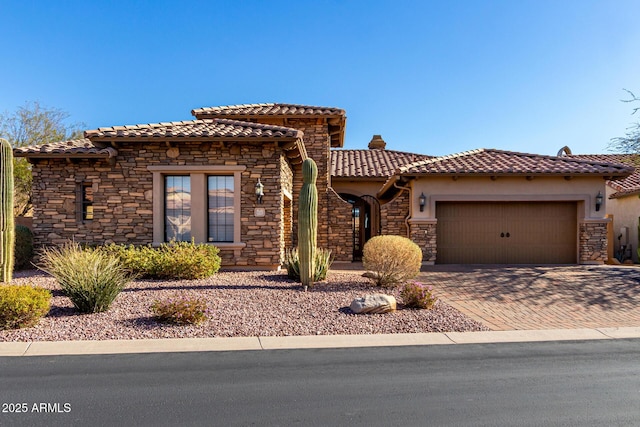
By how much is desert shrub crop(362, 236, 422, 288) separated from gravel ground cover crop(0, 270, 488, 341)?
450 mm

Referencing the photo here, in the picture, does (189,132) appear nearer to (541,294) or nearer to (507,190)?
(541,294)

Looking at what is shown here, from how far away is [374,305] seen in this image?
7750 mm

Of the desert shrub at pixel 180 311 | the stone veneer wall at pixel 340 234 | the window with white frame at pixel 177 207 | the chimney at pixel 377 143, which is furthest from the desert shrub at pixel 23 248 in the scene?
the chimney at pixel 377 143

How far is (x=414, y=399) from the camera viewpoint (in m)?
4.30

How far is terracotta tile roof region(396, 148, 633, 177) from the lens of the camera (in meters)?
14.3

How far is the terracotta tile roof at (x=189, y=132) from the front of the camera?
1162cm

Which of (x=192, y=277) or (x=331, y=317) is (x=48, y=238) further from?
(x=331, y=317)

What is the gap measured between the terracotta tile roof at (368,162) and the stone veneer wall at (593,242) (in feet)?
23.6

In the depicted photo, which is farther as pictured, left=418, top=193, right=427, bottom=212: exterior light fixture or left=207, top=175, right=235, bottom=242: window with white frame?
left=418, top=193, right=427, bottom=212: exterior light fixture

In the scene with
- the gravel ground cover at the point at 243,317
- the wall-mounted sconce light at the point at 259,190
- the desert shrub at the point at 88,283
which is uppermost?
the wall-mounted sconce light at the point at 259,190

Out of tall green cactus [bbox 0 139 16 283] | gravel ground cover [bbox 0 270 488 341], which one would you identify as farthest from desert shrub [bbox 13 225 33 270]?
tall green cactus [bbox 0 139 16 283]

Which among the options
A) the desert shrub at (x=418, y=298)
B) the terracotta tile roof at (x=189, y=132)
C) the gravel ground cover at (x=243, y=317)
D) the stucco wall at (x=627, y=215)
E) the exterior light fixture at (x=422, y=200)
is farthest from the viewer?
the stucco wall at (x=627, y=215)

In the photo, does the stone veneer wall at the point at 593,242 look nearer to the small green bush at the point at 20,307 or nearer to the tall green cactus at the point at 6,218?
the small green bush at the point at 20,307

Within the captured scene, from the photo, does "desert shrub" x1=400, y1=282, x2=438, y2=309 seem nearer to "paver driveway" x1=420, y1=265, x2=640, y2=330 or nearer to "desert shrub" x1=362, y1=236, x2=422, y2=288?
"paver driveway" x1=420, y1=265, x2=640, y2=330
